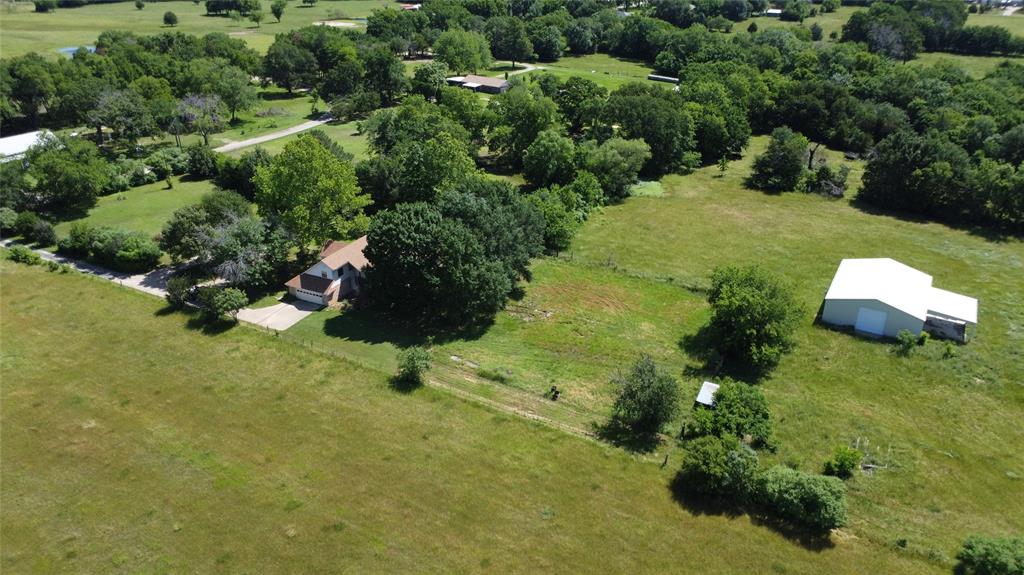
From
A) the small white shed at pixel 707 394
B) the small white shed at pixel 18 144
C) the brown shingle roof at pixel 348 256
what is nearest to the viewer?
the small white shed at pixel 707 394

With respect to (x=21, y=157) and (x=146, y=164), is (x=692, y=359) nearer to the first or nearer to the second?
(x=146, y=164)

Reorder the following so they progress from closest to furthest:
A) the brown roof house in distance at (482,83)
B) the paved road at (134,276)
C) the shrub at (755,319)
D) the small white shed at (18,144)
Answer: the shrub at (755,319) → the paved road at (134,276) → the small white shed at (18,144) → the brown roof house in distance at (482,83)

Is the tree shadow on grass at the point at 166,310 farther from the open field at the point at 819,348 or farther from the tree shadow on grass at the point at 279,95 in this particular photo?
the tree shadow on grass at the point at 279,95

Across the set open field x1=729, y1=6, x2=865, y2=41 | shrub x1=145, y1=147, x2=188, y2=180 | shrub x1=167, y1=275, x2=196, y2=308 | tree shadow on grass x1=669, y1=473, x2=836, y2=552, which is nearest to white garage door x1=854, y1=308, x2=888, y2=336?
tree shadow on grass x1=669, y1=473, x2=836, y2=552

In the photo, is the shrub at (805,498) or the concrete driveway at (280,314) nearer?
the shrub at (805,498)

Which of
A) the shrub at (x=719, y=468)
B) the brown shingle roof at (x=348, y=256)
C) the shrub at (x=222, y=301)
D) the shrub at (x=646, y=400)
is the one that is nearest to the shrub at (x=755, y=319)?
the shrub at (x=646, y=400)

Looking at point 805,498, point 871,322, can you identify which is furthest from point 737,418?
point 871,322

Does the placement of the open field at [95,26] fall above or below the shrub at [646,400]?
above
